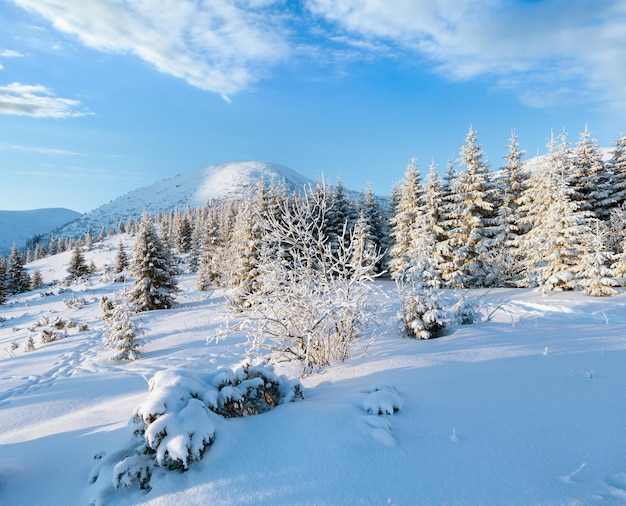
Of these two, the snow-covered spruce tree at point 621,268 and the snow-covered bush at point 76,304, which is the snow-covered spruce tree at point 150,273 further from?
the snow-covered spruce tree at point 621,268

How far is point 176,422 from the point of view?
8.52 feet

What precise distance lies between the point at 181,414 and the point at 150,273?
20700mm

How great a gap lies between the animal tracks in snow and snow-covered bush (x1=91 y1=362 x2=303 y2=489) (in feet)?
2.71

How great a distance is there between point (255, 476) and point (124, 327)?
9940 mm

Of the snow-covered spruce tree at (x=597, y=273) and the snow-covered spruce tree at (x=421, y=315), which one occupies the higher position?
the snow-covered spruce tree at (x=597, y=273)

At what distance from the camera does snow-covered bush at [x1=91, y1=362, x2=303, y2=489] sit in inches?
99.1

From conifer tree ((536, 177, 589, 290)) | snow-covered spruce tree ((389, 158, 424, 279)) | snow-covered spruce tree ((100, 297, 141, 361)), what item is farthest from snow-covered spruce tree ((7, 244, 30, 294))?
conifer tree ((536, 177, 589, 290))

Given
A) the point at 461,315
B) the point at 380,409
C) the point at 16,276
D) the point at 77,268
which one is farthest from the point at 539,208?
the point at 16,276

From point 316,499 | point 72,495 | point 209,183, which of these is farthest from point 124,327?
point 209,183

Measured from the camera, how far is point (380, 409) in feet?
10.3

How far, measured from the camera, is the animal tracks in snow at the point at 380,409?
276 cm

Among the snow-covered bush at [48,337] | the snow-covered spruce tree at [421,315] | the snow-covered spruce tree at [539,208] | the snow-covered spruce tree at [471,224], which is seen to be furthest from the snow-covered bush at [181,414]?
the snow-covered spruce tree at [471,224]

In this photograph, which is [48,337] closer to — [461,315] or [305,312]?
[305,312]

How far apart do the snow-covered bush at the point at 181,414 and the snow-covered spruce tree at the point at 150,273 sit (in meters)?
19.4
